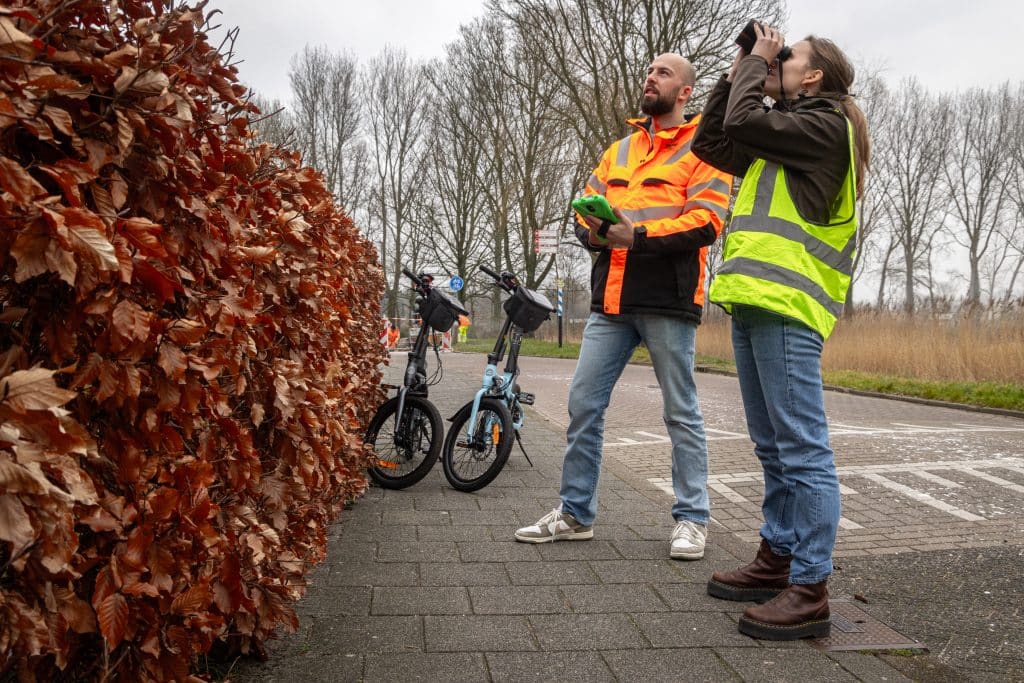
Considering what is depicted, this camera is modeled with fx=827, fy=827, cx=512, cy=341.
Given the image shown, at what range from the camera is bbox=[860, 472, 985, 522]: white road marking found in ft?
16.0

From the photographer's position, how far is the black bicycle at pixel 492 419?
16.9 feet

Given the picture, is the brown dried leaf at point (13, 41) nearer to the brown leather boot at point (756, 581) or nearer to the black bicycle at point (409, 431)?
the brown leather boot at point (756, 581)

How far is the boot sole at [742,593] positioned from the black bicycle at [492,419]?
2.09 metres

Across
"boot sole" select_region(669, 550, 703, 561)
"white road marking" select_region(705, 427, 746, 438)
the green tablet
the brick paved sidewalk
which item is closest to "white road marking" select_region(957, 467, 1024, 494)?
"white road marking" select_region(705, 427, 746, 438)

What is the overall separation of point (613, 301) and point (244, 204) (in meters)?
2.11

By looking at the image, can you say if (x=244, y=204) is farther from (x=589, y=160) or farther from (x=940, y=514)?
(x=589, y=160)

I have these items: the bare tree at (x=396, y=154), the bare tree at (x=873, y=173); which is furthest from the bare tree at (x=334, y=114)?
the bare tree at (x=873, y=173)

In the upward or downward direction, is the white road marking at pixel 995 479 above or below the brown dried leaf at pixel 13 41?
below

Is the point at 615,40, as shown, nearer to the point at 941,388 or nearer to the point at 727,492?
the point at 941,388

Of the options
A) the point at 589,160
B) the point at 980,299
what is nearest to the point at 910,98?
the point at 589,160

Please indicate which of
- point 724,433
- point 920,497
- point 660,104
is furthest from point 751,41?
point 724,433

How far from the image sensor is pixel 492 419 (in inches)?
211

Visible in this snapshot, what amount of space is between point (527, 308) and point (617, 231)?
1.89 metres

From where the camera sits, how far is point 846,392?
1409 centimetres
